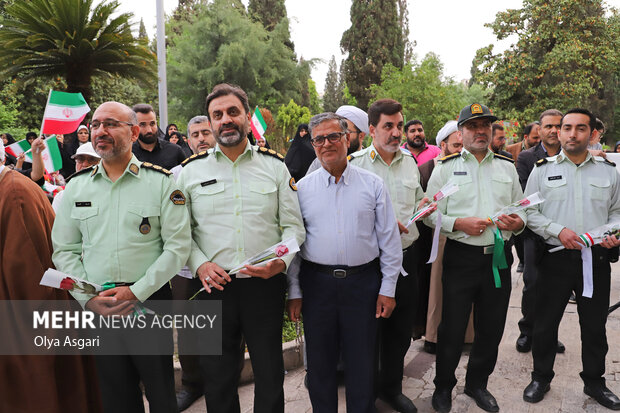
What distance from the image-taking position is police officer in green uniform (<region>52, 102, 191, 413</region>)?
2.52 metres

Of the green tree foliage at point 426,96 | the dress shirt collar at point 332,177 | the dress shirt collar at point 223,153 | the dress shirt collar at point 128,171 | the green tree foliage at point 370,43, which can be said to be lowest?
the dress shirt collar at point 332,177

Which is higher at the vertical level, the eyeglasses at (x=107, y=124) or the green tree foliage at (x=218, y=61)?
the green tree foliage at (x=218, y=61)

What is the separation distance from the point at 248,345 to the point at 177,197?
982 mm

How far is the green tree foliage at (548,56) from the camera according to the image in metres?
19.1

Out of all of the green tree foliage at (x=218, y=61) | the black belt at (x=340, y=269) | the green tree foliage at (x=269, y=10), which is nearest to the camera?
the black belt at (x=340, y=269)

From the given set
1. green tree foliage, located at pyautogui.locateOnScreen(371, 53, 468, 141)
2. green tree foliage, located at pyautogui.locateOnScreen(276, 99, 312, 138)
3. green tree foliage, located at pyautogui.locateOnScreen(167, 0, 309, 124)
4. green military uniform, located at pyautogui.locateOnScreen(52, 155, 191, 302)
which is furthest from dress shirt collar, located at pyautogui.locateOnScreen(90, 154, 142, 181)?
green tree foliage, located at pyautogui.locateOnScreen(371, 53, 468, 141)

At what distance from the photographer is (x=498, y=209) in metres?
3.34

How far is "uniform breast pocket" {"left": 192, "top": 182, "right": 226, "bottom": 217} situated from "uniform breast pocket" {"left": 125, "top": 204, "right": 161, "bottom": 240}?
0.80 feet

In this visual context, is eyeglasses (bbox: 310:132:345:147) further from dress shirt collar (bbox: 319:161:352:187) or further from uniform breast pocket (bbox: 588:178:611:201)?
uniform breast pocket (bbox: 588:178:611:201)

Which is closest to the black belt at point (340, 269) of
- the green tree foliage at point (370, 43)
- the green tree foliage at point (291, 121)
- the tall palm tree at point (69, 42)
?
the tall palm tree at point (69, 42)

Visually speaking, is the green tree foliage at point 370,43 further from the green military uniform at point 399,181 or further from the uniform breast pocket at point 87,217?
the uniform breast pocket at point 87,217

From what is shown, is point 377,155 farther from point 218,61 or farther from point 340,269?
point 218,61

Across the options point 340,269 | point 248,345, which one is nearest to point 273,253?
point 340,269

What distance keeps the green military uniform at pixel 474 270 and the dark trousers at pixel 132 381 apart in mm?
2048
